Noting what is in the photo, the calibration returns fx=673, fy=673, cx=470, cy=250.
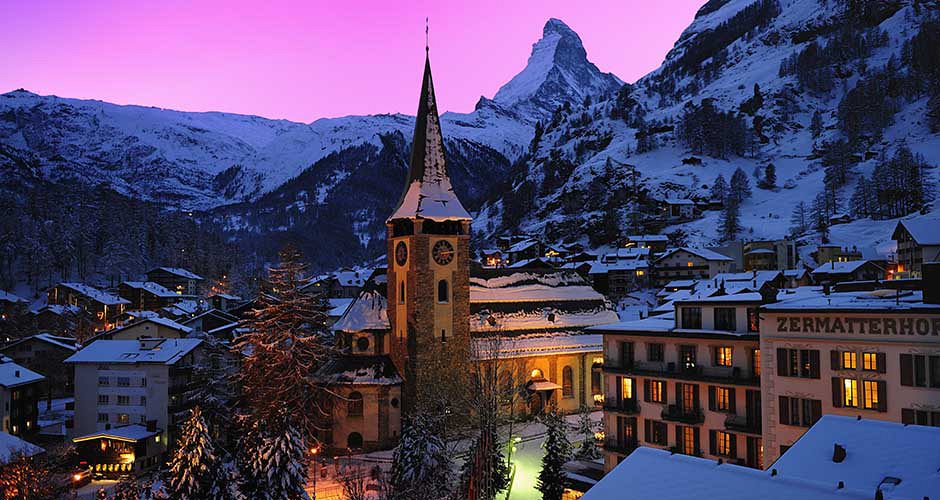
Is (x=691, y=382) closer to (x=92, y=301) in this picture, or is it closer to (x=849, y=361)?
(x=849, y=361)

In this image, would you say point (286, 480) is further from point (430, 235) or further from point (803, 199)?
point (803, 199)

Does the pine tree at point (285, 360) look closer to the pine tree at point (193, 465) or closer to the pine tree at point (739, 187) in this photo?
the pine tree at point (193, 465)

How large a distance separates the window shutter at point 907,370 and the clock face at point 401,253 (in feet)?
113

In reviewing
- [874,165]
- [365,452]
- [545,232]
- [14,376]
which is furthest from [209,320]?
[874,165]

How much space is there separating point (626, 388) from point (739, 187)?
141m

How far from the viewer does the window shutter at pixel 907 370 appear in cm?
2631

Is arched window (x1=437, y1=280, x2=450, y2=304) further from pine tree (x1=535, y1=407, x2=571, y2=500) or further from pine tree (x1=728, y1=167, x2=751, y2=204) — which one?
pine tree (x1=728, y1=167, x2=751, y2=204)

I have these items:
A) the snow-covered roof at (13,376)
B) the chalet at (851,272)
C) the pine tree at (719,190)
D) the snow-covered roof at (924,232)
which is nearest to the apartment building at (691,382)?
the snow-covered roof at (13,376)

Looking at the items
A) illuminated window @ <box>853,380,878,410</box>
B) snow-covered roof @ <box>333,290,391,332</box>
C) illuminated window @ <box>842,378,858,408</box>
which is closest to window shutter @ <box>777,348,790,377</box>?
illuminated window @ <box>842,378,858,408</box>

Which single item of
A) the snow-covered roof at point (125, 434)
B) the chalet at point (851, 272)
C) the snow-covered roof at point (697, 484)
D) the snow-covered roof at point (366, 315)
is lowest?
the snow-covered roof at point (125, 434)

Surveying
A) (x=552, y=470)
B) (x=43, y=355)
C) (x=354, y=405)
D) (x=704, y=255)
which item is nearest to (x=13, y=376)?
(x=43, y=355)

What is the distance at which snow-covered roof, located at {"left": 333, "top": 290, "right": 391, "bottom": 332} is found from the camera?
52594mm

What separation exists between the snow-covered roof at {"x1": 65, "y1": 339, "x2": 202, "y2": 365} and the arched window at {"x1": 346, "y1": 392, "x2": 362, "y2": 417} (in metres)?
18.8

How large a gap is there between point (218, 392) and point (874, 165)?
156m
